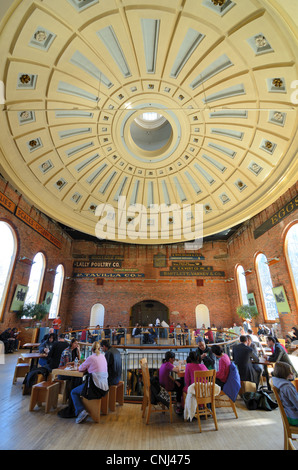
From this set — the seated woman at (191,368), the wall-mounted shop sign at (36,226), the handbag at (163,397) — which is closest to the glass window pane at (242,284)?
the seated woman at (191,368)

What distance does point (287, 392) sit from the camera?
296 centimetres

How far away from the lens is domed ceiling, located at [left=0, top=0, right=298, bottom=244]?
682 centimetres

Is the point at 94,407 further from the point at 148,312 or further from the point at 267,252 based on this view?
the point at 148,312

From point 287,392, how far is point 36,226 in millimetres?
14425

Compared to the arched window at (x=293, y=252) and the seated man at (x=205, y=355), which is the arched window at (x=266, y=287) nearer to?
the arched window at (x=293, y=252)

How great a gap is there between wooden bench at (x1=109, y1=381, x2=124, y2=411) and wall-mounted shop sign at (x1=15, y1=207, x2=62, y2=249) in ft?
34.6

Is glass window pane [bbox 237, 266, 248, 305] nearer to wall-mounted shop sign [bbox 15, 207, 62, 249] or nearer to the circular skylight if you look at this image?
the circular skylight

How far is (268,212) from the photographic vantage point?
13.1 m

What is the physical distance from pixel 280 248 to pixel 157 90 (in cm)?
1003

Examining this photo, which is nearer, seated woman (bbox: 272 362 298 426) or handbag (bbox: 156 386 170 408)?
seated woman (bbox: 272 362 298 426)

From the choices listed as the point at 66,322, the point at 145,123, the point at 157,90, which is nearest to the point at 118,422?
the point at 157,90

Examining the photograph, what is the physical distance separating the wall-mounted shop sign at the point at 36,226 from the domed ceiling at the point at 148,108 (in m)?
1.11

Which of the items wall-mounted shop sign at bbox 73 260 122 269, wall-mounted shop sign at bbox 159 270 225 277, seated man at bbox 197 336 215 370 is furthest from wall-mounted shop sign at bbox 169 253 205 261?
seated man at bbox 197 336 215 370

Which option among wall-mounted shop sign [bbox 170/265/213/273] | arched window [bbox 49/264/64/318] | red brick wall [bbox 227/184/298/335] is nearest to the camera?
red brick wall [bbox 227/184/298/335]
